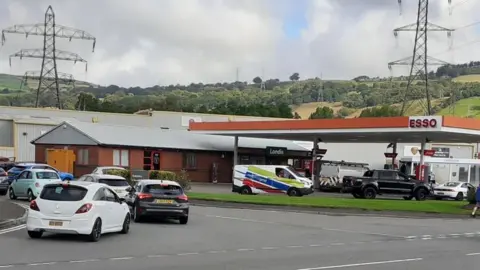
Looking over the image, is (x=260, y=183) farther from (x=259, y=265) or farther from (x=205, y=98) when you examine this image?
(x=205, y=98)

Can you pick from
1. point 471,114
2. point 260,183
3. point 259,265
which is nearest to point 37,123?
point 260,183

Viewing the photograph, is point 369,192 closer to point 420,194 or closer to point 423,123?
point 420,194

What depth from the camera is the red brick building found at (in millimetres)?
55562

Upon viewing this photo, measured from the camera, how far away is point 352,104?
174m

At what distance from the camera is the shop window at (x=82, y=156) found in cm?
5544

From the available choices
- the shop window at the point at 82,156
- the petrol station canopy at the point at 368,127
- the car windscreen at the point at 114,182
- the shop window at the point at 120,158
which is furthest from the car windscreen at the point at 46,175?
the shop window at the point at 120,158

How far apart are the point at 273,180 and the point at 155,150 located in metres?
19.7

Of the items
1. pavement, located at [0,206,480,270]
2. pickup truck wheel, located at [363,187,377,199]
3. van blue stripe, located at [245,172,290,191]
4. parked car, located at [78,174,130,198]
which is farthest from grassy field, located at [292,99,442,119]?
pavement, located at [0,206,480,270]

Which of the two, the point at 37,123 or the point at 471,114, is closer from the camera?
the point at 37,123

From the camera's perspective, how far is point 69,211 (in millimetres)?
17109

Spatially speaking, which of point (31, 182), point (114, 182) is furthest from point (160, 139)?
point (114, 182)

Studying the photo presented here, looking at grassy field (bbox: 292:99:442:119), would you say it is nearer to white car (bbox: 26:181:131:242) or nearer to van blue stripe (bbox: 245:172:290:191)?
van blue stripe (bbox: 245:172:290:191)

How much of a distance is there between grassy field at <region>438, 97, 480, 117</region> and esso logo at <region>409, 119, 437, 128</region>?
69748mm

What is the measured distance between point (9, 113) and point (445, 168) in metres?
49.5
